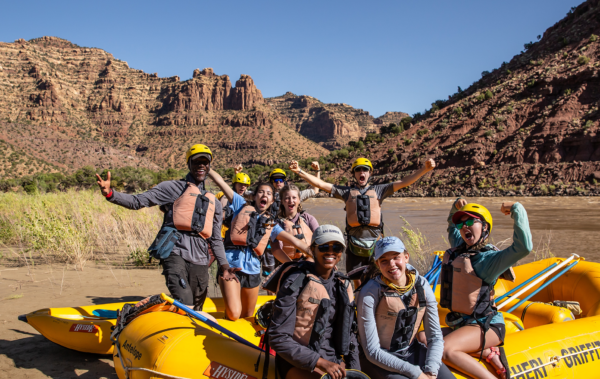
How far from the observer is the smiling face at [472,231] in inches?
124

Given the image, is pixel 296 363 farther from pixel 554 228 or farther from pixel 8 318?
pixel 554 228

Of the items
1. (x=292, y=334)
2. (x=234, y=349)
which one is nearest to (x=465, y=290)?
(x=292, y=334)

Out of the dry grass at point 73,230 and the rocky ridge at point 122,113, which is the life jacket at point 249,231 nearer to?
the dry grass at point 73,230

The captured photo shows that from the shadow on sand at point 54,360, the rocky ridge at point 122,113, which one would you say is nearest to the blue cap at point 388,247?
the shadow on sand at point 54,360

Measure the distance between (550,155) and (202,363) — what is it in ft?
109

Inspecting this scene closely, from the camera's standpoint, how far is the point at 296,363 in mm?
2326

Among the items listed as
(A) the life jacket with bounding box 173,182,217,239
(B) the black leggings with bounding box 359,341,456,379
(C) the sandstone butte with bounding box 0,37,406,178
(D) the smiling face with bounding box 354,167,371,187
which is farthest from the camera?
(C) the sandstone butte with bounding box 0,37,406,178

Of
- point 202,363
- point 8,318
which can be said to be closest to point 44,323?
point 8,318

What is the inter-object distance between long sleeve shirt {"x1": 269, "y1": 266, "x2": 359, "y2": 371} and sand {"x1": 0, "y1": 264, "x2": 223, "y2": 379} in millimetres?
2490

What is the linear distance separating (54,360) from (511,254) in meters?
4.47

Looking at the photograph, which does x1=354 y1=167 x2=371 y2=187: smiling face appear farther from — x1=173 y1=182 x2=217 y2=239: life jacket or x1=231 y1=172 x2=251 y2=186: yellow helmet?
x1=173 y1=182 x2=217 y2=239: life jacket

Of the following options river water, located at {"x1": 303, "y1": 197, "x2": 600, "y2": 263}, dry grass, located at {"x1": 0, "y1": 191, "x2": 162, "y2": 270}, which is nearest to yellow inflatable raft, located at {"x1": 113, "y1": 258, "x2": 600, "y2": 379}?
river water, located at {"x1": 303, "y1": 197, "x2": 600, "y2": 263}

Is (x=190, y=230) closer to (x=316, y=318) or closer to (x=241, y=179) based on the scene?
(x=316, y=318)

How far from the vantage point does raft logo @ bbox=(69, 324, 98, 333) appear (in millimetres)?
4125
